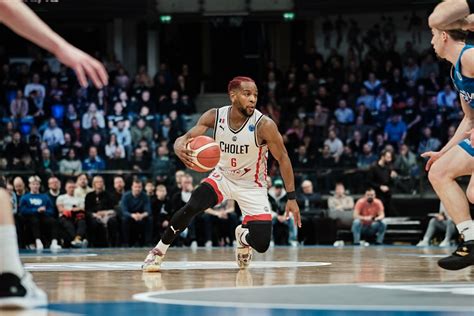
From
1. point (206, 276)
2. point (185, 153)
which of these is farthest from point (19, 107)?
point (206, 276)

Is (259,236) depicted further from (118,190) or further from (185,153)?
(118,190)

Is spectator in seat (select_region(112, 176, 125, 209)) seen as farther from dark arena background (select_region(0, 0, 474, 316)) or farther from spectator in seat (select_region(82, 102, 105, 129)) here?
spectator in seat (select_region(82, 102, 105, 129))

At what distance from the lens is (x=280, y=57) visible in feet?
88.0

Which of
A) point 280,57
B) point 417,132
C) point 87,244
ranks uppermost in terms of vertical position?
point 280,57

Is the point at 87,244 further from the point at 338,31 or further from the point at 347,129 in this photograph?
the point at 338,31

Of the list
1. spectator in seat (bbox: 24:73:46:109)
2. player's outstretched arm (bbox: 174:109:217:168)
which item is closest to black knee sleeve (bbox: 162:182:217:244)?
player's outstretched arm (bbox: 174:109:217:168)

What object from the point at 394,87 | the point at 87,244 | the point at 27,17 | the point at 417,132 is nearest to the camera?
the point at 27,17

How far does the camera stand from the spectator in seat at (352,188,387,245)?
56.4 feet

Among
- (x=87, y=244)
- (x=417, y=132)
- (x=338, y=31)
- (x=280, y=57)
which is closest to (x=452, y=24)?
(x=87, y=244)

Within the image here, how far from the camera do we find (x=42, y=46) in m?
3.86

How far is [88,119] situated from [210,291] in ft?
49.1

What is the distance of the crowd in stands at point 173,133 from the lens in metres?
17.0

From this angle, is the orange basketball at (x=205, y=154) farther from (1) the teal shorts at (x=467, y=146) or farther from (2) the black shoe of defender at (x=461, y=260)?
(2) the black shoe of defender at (x=461, y=260)

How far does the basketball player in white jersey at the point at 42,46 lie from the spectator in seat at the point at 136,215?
12.1 metres
